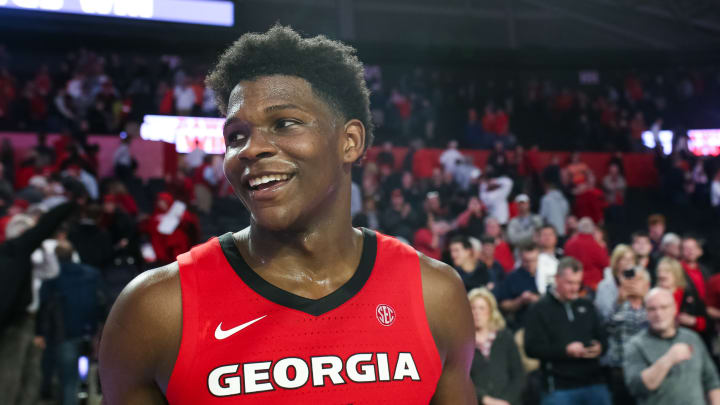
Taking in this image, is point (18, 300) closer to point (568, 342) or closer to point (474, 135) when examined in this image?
point (568, 342)

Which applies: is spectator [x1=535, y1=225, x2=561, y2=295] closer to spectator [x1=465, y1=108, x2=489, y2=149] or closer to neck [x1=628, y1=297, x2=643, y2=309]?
neck [x1=628, y1=297, x2=643, y2=309]

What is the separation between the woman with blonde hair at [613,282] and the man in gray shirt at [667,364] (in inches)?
32.1

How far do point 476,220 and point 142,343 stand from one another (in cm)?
881

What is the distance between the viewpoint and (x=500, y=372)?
17.3 ft

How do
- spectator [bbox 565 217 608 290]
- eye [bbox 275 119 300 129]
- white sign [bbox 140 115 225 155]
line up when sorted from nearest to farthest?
eye [bbox 275 119 300 129], spectator [bbox 565 217 608 290], white sign [bbox 140 115 225 155]

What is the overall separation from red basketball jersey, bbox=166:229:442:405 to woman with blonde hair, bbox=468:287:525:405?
3507mm

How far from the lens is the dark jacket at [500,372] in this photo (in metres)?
5.22

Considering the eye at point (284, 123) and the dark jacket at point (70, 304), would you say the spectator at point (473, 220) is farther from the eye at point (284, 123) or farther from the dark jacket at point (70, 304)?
the eye at point (284, 123)

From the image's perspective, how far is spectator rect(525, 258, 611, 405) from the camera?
529 centimetres

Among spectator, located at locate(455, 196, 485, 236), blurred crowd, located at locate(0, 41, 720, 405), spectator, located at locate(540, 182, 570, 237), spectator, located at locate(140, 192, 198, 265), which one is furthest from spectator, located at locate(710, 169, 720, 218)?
spectator, located at locate(140, 192, 198, 265)

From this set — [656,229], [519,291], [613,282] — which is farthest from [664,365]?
[656,229]

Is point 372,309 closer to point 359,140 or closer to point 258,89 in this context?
point 359,140

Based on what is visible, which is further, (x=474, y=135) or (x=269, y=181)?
(x=474, y=135)

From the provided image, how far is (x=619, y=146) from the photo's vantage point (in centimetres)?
1709
